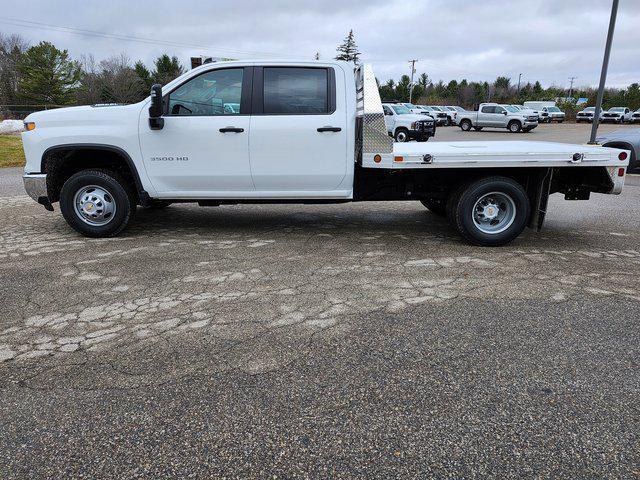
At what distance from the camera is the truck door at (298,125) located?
222 inches

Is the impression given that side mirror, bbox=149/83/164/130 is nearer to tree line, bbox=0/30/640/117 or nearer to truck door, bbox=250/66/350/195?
truck door, bbox=250/66/350/195

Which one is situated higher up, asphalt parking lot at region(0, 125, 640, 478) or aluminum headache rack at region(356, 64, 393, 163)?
aluminum headache rack at region(356, 64, 393, 163)

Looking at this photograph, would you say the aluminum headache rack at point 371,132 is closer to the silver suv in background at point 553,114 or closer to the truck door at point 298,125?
the truck door at point 298,125

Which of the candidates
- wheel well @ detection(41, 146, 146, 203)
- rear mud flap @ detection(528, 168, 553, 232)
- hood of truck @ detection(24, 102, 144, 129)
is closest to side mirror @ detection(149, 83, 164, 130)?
hood of truck @ detection(24, 102, 144, 129)

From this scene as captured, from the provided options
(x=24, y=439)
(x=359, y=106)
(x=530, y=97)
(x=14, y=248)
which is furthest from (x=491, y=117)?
(x=530, y=97)

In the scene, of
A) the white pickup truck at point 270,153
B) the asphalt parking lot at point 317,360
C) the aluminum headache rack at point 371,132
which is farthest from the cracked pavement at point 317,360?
the aluminum headache rack at point 371,132

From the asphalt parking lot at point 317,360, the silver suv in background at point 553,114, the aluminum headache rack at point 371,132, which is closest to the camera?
the asphalt parking lot at point 317,360

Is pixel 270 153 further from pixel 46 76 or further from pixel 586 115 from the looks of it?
pixel 46 76

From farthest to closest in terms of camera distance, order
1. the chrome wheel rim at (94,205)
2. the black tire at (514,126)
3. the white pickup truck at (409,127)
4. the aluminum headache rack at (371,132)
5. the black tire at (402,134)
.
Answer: the black tire at (514,126), the black tire at (402,134), the white pickup truck at (409,127), the chrome wheel rim at (94,205), the aluminum headache rack at (371,132)

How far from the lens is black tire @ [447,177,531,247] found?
566cm

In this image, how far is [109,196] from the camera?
235 inches

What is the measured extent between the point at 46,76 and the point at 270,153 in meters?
55.6

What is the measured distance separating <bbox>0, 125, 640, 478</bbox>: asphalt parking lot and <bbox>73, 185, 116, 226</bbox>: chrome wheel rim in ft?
1.21

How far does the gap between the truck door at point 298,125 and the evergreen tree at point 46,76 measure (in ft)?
173
